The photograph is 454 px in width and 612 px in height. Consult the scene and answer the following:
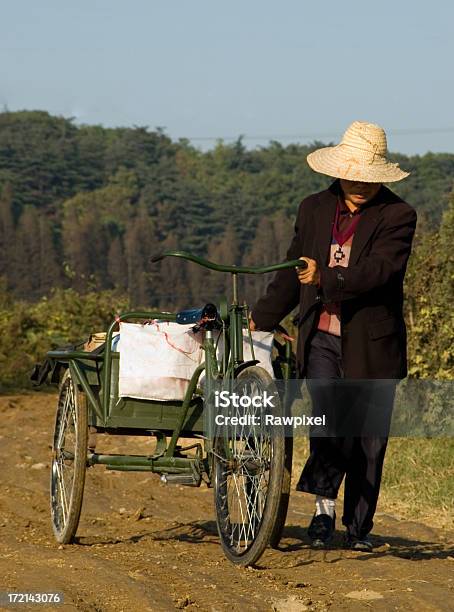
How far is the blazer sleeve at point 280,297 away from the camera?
22.4ft

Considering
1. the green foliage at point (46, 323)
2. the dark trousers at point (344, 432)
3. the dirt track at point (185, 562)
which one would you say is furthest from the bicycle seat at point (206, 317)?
the green foliage at point (46, 323)

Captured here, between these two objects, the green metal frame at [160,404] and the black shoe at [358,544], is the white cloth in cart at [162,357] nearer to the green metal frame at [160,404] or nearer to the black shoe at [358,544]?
the green metal frame at [160,404]

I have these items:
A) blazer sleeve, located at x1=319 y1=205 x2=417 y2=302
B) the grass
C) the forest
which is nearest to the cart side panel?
blazer sleeve, located at x1=319 y1=205 x2=417 y2=302

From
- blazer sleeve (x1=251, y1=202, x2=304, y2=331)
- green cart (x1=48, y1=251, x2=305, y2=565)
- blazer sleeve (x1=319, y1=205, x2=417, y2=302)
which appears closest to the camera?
green cart (x1=48, y1=251, x2=305, y2=565)

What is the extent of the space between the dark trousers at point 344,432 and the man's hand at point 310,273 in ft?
1.53

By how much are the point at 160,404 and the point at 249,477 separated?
29.1 inches

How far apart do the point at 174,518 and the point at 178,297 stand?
50.0 m

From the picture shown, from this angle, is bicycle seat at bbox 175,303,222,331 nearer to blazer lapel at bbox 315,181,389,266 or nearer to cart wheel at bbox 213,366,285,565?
cart wheel at bbox 213,366,285,565

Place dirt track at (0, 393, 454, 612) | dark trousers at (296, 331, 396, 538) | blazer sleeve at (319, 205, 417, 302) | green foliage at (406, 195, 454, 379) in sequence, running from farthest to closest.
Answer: green foliage at (406, 195, 454, 379)
dark trousers at (296, 331, 396, 538)
blazer sleeve at (319, 205, 417, 302)
dirt track at (0, 393, 454, 612)

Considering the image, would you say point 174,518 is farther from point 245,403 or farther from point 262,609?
point 262,609

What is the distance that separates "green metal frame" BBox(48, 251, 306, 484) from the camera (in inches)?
243

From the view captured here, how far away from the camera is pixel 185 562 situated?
242 inches

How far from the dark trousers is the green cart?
0.58 ft

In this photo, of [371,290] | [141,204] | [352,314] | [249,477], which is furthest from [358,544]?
[141,204]
